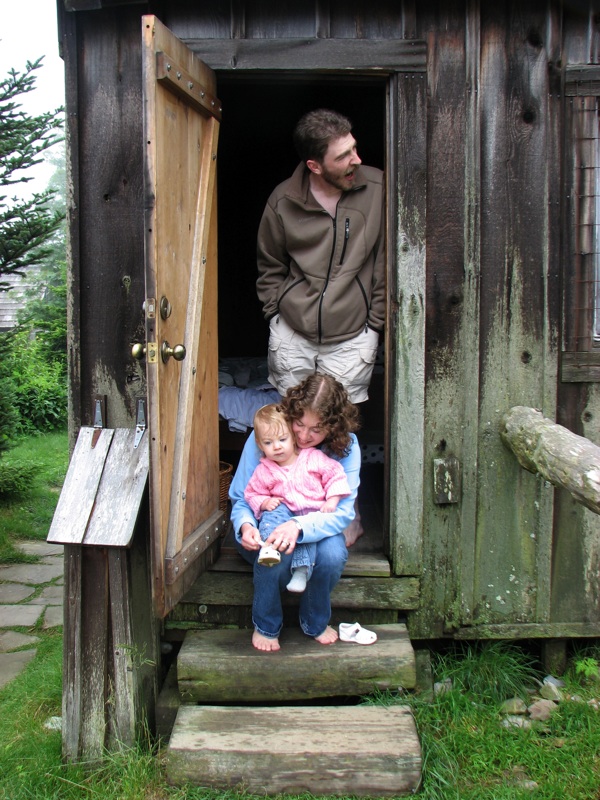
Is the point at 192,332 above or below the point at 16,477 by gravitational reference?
above

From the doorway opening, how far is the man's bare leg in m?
0.93

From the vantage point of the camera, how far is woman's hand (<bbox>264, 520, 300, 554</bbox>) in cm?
290

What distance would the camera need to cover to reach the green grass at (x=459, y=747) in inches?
111

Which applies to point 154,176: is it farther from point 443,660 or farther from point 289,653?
point 443,660

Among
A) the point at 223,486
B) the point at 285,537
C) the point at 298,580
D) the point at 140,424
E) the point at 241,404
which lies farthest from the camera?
the point at 241,404

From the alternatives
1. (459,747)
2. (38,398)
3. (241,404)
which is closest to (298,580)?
(459,747)

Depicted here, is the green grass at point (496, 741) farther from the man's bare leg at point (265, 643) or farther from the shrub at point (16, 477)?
the shrub at point (16, 477)

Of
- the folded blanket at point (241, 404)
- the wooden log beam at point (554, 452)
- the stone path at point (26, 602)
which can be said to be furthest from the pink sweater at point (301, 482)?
the stone path at point (26, 602)

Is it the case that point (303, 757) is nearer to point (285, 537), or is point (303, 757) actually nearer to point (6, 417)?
point (285, 537)

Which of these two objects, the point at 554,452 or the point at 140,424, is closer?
the point at 554,452

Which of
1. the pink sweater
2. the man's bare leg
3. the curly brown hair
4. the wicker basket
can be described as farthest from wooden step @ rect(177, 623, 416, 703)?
the wicker basket

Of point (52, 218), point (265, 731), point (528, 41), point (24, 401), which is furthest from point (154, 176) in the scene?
point (24, 401)

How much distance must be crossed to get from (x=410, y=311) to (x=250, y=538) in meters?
1.23

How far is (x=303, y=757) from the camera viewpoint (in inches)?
108
